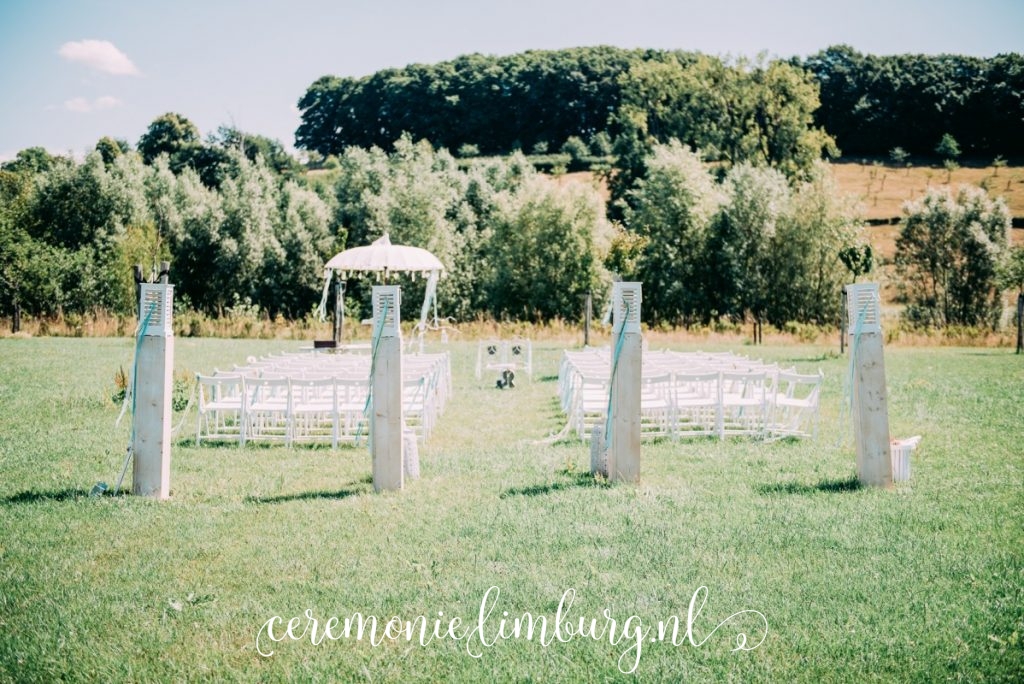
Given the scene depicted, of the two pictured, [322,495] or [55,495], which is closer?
[55,495]

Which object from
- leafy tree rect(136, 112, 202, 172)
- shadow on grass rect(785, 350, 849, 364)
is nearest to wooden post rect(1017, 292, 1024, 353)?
shadow on grass rect(785, 350, 849, 364)

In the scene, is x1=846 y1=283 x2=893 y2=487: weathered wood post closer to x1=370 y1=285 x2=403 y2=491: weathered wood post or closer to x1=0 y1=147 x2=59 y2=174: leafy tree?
x1=370 y1=285 x2=403 y2=491: weathered wood post

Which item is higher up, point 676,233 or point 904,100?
point 904,100

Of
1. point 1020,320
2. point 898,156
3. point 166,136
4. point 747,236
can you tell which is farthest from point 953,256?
point 166,136

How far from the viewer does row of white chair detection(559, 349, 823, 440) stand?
974 centimetres

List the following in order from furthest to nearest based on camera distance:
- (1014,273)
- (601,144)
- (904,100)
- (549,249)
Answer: (904,100), (601,144), (549,249), (1014,273)

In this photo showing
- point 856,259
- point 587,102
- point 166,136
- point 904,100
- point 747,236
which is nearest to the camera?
point 856,259

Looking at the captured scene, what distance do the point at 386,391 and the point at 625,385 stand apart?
2117 mm

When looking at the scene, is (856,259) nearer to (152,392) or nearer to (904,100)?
(152,392)

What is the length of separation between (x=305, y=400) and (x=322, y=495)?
3.51m

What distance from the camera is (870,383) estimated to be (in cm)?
696

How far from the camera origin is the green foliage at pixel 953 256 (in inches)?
1603

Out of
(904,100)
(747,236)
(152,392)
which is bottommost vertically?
(152,392)

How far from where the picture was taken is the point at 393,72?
78.5 metres
